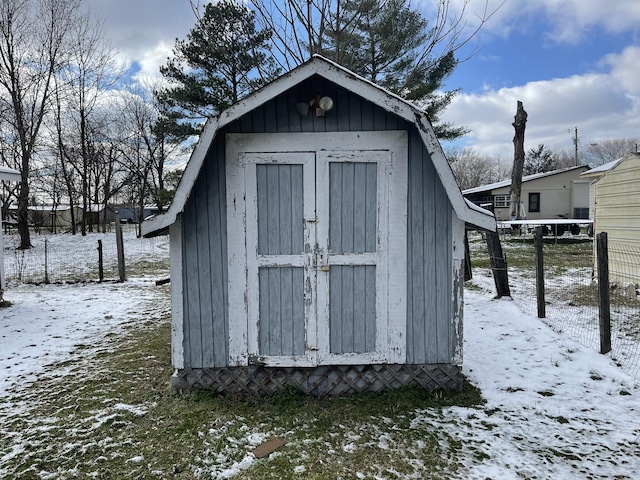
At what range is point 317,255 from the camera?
3520 millimetres

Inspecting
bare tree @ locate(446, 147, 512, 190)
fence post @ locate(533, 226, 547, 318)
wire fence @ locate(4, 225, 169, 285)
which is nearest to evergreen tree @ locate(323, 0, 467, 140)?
fence post @ locate(533, 226, 547, 318)

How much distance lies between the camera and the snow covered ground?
2.67m

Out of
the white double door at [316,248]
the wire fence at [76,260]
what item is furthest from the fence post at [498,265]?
the wire fence at [76,260]

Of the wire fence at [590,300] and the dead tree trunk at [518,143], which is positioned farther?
the dead tree trunk at [518,143]

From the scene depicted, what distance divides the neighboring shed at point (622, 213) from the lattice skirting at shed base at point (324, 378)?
21.1ft

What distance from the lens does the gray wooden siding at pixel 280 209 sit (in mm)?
3484

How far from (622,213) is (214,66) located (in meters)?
11.4

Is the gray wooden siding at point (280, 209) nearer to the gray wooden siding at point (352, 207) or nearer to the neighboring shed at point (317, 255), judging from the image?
the neighboring shed at point (317, 255)

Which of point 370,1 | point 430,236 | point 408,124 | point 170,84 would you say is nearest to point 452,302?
point 430,236

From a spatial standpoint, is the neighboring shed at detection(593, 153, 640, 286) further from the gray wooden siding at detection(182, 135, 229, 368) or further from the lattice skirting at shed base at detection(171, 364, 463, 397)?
the gray wooden siding at detection(182, 135, 229, 368)

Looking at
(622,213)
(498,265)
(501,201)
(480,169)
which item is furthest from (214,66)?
(480,169)

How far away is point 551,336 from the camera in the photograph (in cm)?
512

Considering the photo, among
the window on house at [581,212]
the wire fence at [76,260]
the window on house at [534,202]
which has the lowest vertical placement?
the wire fence at [76,260]

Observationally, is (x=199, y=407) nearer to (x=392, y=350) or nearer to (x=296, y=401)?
(x=296, y=401)
